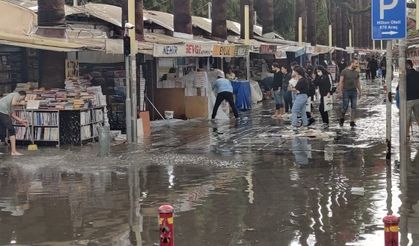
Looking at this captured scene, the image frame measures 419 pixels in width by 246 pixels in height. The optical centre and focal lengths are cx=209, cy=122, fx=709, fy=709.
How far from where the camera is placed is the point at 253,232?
746cm

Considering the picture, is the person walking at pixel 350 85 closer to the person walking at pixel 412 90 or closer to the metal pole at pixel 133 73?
the person walking at pixel 412 90

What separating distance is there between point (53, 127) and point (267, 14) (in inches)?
880

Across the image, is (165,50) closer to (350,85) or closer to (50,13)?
(50,13)

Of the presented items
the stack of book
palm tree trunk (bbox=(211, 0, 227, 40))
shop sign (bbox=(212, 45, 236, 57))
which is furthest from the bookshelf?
palm tree trunk (bbox=(211, 0, 227, 40))

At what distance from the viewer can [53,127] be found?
50.6 feet

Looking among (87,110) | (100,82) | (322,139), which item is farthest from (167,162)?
(100,82)

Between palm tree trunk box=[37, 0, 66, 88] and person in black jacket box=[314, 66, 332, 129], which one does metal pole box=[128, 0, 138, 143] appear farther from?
person in black jacket box=[314, 66, 332, 129]

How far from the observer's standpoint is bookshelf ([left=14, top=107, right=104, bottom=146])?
50.3 feet

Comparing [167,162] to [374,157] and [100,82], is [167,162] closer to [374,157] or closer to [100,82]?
[374,157]

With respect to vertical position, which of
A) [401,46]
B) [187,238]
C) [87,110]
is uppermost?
[401,46]

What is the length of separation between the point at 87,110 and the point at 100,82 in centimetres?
360

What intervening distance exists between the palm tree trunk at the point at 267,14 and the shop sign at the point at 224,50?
13.4m

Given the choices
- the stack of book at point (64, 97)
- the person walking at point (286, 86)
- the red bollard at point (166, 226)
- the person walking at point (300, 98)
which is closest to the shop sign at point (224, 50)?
the person walking at point (286, 86)

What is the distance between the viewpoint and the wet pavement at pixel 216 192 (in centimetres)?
745
